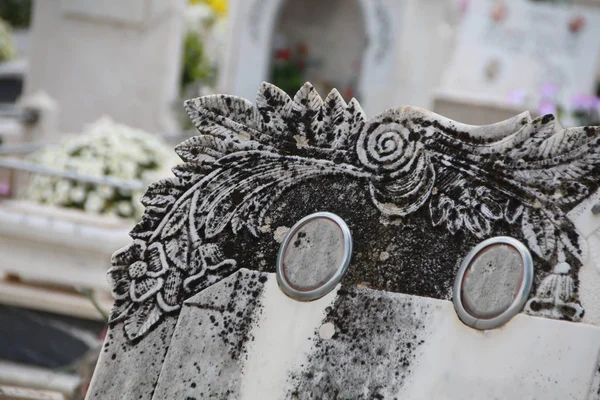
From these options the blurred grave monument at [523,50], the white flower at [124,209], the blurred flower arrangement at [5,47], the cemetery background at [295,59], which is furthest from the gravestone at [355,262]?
the blurred flower arrangement at [5,47]

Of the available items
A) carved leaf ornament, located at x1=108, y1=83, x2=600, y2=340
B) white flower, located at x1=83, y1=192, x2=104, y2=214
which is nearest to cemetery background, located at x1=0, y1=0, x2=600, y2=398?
white flower, located at x1=83, y1=192, x2=104, y2=214

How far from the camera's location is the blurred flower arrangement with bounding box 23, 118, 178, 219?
4.73 meters

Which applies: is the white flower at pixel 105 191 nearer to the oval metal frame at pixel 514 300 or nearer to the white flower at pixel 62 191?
the white flower at pixel 62 191

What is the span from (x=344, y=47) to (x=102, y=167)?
6.97 metres

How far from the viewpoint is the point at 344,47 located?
37.6ft

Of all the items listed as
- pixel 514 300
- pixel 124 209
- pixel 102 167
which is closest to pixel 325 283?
pixel 514 300

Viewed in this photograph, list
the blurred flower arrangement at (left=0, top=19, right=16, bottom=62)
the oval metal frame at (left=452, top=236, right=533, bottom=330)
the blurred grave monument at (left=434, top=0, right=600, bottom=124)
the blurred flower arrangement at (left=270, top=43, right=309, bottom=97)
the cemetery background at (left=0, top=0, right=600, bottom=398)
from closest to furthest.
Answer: the oval metal frame at (left=452, top=236, right=533, bottom=330) → the cemetery background at (left=0, top=0, right=600, bottom=398) → the blurred flower arrangement at (left=270, top=43, right=309, bottom=97) → the blurred grave monument at (left=434, top=0, right=600, bottom=124) → the blurred flower arrangement at (left=0, top=19, right=16, bottom=62)

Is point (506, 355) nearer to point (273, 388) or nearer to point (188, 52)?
point (273, 388)

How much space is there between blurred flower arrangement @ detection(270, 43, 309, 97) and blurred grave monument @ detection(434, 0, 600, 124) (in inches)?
69.5

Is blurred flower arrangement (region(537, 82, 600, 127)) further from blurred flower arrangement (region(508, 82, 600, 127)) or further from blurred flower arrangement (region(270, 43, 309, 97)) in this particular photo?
blurred flower arrangement (region(270, 43, 309, 97))

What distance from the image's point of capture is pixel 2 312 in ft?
15.0

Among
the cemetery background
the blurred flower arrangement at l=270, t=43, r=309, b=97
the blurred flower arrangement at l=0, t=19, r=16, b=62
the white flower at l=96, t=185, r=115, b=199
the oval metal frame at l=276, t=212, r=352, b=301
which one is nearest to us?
the oval metal frame at l=276, t=212, r=352, b=301

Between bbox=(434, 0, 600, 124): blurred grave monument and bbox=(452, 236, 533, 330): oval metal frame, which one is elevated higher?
bbox=(434, 0, 600, 124): blurred grave monument

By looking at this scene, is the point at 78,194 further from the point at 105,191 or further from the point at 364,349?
the point at 364,349
